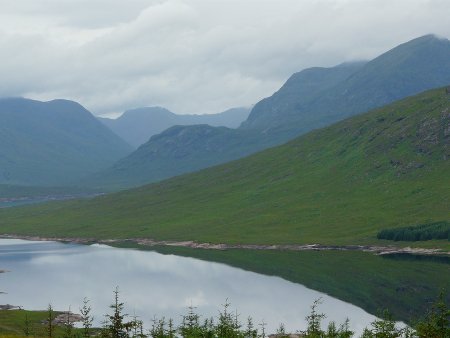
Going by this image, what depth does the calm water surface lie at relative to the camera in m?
123

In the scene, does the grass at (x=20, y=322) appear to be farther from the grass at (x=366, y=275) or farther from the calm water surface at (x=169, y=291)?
the grass at (x=366, y=275)

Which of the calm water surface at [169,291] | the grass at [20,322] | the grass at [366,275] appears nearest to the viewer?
the grass at [20,322]

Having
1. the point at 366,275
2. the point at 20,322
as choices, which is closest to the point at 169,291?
the point at 20,322

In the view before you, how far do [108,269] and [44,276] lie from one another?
17844 mm

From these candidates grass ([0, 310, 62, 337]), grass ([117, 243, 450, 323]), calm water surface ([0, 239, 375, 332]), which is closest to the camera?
grass ([0, 310, 62, 337])

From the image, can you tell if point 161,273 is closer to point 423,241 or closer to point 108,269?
point 108,269

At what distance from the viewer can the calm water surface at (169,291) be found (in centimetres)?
12322

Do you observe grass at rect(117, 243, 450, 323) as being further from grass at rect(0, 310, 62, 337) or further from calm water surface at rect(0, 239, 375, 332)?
grass at rect(0, 310, 62, 337)

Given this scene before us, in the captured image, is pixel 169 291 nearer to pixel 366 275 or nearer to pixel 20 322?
pixel 20 322

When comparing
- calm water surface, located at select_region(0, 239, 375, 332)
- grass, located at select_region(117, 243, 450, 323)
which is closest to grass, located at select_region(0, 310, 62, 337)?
calm water surface, located at select_region(0, 239, 375, 332)

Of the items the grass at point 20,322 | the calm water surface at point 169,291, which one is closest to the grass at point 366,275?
the calm water surface at point 169,291

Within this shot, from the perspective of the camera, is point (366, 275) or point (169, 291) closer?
point (169, 291)

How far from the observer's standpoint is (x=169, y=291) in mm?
151125

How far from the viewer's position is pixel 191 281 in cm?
16188
